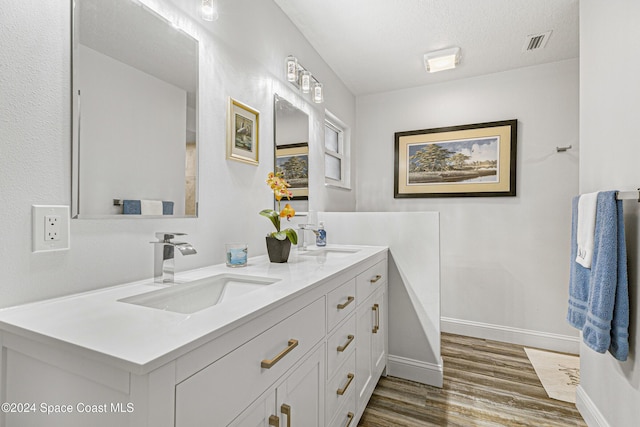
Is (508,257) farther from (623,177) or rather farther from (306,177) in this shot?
(306,177)

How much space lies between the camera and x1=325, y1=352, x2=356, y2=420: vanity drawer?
1228 mm

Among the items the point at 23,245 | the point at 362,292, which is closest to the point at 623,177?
the point at 362,292

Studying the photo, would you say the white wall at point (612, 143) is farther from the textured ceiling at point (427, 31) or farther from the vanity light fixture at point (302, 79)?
the vanity light fixture at point (302, 79)

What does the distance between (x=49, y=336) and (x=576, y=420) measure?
2.39 metres

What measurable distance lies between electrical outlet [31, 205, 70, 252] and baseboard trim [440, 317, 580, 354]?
3006 millimetres

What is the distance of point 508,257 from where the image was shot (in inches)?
111

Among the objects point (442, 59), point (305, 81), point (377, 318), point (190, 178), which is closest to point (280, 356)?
point (190, 178)

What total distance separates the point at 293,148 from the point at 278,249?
0.88m

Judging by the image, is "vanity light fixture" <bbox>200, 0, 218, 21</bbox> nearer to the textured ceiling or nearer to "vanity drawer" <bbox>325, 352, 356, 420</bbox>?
the textured ceiling

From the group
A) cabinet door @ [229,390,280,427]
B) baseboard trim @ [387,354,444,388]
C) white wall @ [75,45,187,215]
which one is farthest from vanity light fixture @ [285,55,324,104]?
baseboard trim @ [387,354,444,388]

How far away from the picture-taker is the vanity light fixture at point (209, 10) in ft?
4.40

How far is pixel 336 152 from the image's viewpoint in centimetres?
305

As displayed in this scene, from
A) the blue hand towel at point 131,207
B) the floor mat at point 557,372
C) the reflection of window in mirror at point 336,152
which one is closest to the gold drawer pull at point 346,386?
the blue hand towel at point 131,207

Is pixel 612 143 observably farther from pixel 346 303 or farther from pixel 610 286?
pixel 346 303
